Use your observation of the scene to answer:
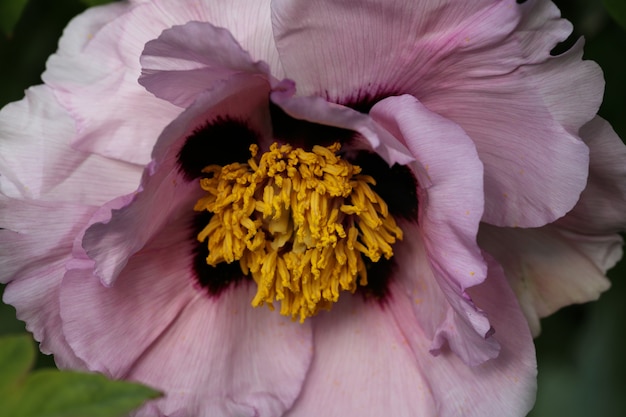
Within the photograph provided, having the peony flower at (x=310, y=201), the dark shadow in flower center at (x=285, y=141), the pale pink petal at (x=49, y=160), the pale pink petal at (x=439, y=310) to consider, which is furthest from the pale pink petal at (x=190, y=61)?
the pale pink petal at (x=439, y=310)

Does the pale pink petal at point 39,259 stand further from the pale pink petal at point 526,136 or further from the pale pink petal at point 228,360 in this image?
the pale pink petal at point 526,136

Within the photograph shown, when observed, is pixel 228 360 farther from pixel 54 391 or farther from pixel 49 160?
pixel 54 391

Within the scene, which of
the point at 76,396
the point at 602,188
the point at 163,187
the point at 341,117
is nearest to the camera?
the point at 76,396

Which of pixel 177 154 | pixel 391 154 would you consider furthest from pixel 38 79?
pixel 391 154

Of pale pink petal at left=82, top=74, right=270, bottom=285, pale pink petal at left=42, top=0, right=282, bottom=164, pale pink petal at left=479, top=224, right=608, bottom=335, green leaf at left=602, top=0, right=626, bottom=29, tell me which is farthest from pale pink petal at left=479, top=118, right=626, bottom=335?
pale pink petal at left=42, top=0, right=282, bottom=164

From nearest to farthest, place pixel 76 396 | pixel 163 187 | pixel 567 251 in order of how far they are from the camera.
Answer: pixel 76 396
pixel 163 187
pixel 567 251

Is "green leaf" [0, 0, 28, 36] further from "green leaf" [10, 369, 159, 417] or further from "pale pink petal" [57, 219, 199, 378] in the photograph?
"green leaf" [10, 369, 159, 417]

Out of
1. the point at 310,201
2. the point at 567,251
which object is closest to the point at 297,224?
the point at 310,201
